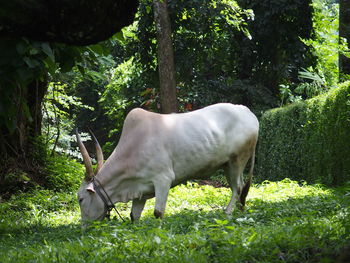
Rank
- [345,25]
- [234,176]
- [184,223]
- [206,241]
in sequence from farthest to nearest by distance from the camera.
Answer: [345,25] → [234,176] → [184,223] → [206,241]

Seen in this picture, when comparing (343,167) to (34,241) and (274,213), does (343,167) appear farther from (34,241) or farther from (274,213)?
(34,241)

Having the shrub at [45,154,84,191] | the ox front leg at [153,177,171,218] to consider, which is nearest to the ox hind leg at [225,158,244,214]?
the ox front leg at [153,177,171,218]

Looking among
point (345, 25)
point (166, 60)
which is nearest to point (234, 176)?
point (345, 25)

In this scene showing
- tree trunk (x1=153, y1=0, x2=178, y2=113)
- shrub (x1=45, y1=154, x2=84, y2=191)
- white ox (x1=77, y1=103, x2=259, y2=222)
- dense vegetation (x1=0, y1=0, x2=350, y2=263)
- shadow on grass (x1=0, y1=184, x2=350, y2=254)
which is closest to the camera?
dense vegetation (x1=0, y1=0, x2=350, y2=263)

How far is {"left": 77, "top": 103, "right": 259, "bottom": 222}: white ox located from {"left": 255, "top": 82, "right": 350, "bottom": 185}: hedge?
9.95 ft

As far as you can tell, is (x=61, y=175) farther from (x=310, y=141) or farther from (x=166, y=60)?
(x=310, y=141)

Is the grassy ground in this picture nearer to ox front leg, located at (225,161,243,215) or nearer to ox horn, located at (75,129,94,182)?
ox horn, located at (75,129,94,182)

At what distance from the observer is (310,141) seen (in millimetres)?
13000

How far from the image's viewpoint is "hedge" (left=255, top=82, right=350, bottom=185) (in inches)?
438

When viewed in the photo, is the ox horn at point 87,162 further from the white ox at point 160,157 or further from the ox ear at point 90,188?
the ox ear at point 90,188

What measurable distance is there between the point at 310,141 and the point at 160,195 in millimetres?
6203

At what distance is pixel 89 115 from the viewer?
2880cm

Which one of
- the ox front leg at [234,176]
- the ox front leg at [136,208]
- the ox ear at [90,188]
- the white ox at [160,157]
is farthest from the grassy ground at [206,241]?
the ox front leg at [234,176]

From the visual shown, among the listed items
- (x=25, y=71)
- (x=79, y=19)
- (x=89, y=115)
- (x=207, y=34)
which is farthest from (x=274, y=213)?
(x=89, y=115)
